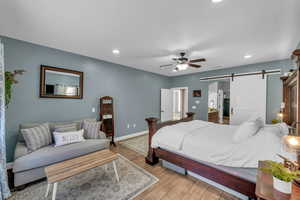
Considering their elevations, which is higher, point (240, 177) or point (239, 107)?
point (239, 107)

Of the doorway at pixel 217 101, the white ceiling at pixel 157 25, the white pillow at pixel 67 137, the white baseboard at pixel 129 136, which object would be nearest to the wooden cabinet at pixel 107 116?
the white baseboard at pixel 129 136

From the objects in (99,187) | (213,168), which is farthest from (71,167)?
(213,168)

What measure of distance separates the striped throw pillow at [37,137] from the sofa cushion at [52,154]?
111 mm

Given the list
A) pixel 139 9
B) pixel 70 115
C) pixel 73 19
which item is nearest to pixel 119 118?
pixel 70 115

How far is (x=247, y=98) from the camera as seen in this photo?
13.7 ft

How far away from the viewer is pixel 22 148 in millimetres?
2154

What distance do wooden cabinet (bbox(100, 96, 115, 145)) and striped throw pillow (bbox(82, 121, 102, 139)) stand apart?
69 cm

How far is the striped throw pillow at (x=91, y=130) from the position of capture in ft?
9.68

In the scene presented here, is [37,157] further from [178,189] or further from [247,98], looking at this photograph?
[247,98]

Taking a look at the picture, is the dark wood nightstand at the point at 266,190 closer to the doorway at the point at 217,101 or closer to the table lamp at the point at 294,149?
the table lamp at the point at 294,149

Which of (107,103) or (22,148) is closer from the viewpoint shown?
(22,148)

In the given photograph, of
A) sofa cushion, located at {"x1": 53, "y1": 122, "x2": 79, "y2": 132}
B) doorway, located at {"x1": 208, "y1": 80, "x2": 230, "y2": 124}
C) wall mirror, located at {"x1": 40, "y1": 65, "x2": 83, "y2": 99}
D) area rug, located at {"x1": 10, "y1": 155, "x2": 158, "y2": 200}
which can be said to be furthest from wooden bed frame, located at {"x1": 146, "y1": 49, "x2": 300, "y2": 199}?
doorway, located at {"x1": 208, "y1": 80, "x2": 230, "y2": 124}

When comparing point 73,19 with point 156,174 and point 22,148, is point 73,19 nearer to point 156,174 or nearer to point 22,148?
point 22,148

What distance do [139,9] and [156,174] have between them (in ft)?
9.05
